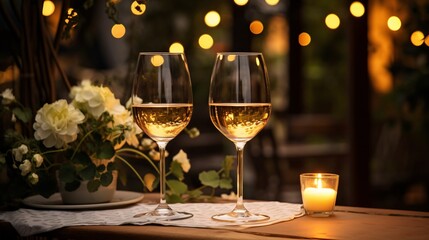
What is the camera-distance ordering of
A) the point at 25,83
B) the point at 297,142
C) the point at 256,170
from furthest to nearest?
the point at 297,142 → the point at 256,170 → the point at 25,83

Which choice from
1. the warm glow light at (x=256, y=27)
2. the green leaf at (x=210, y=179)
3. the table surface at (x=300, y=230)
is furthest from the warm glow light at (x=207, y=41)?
the warm glow light at (x=256, y=27)

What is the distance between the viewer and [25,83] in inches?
77.6

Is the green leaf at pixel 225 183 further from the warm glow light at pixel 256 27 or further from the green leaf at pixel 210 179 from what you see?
the warm glow light at pixel 256 27

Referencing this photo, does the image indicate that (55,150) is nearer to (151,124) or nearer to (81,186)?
(81,186)

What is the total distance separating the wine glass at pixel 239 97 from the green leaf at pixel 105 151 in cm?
29

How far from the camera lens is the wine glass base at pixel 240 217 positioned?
1540mm

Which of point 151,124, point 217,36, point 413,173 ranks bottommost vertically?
point 413,173

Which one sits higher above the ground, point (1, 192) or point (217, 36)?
point (217, 36)

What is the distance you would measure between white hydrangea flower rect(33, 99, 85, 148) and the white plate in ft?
0.42

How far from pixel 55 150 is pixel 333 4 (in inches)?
312

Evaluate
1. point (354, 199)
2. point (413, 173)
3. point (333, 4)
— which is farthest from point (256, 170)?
point (333, 4)

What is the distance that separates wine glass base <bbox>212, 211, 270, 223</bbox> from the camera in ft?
5.05

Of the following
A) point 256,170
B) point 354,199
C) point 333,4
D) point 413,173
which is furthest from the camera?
point 333,4

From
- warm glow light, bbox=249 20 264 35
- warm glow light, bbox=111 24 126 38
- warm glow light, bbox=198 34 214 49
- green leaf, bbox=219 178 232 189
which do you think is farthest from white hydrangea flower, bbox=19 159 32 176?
warm glow light, bbox=249 20 264 35
